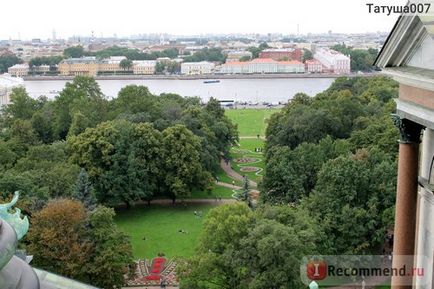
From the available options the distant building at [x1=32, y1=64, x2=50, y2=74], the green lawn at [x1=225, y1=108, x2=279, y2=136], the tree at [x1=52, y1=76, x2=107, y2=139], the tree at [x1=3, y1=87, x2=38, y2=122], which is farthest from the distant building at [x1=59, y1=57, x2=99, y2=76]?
the tree at [x1=52, y1=76, x2=107, y2=139]

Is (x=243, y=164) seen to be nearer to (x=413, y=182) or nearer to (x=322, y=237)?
(x=322, y=237)

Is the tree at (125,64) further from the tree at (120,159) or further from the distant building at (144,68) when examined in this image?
the tree at (120,159)

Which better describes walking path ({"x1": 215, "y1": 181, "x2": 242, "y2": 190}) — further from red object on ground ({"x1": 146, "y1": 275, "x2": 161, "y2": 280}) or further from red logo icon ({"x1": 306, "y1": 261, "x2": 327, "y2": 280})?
red logo icon ({"x1": 306, "y1": 261, "x2": 327, "y2": 280})

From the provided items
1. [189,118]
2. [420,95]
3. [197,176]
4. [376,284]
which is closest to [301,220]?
[376,284]

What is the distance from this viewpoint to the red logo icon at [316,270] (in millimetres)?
22956

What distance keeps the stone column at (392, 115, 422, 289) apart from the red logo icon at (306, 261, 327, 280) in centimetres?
A: 1100

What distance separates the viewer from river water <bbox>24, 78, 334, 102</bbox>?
442ft

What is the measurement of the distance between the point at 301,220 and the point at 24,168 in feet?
71.8

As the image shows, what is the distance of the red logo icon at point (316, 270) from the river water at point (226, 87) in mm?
98513

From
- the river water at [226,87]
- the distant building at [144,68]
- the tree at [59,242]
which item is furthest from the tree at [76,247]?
the distant building at [144,68]

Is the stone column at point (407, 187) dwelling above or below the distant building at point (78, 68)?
above

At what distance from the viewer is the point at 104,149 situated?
42.7 m

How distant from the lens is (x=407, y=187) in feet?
38.7

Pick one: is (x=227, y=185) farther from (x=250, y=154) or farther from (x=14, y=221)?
(x=14, y=221)
